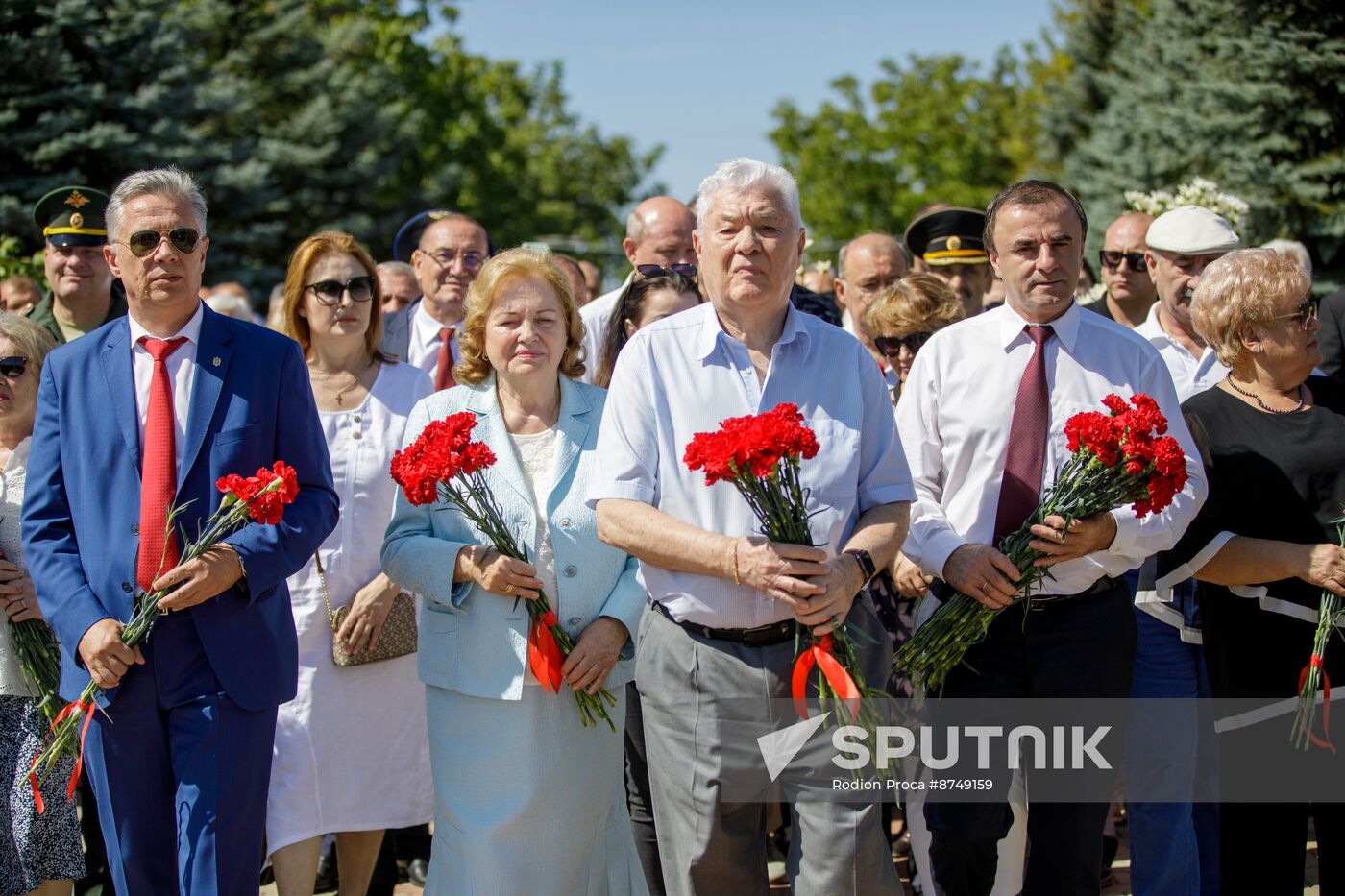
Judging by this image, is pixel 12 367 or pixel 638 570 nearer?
pixel 638 570

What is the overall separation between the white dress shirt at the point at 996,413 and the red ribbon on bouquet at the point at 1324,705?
728mm

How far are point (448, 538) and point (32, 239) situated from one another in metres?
16.2

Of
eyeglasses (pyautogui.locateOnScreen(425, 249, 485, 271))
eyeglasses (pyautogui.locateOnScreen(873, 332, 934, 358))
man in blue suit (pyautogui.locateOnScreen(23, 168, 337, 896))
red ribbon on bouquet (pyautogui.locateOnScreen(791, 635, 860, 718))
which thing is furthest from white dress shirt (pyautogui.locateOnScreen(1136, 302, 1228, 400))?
man in blue suit (pyautogui.locateOnScreen(23, 168, 337, 896))

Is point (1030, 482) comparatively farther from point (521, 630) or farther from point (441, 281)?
point (441, 281)

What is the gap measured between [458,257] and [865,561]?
13.3 feet

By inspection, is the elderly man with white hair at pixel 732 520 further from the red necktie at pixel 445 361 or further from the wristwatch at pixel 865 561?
A: the red necktie at pixel 445 361

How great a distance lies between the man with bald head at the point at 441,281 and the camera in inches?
289

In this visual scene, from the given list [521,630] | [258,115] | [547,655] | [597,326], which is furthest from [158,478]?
[258,115]

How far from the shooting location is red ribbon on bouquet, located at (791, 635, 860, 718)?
3.87m

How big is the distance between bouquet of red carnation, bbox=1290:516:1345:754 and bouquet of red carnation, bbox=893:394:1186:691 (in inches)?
33.8

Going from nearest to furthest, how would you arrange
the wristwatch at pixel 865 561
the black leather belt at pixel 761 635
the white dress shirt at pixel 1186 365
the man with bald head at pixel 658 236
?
the wristwatch at pixel 865 561
the black leather belt at pixel 761 635
the white dress shirt at pixel 1186 365
the man with bald head at pixel 658 236

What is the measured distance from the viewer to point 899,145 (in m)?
52.7

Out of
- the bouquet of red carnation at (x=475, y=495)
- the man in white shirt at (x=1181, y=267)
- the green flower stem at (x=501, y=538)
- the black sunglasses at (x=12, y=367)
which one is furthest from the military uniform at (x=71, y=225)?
the man in white shirt at (x=1181, y=267)

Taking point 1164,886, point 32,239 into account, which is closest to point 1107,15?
point 32,239
